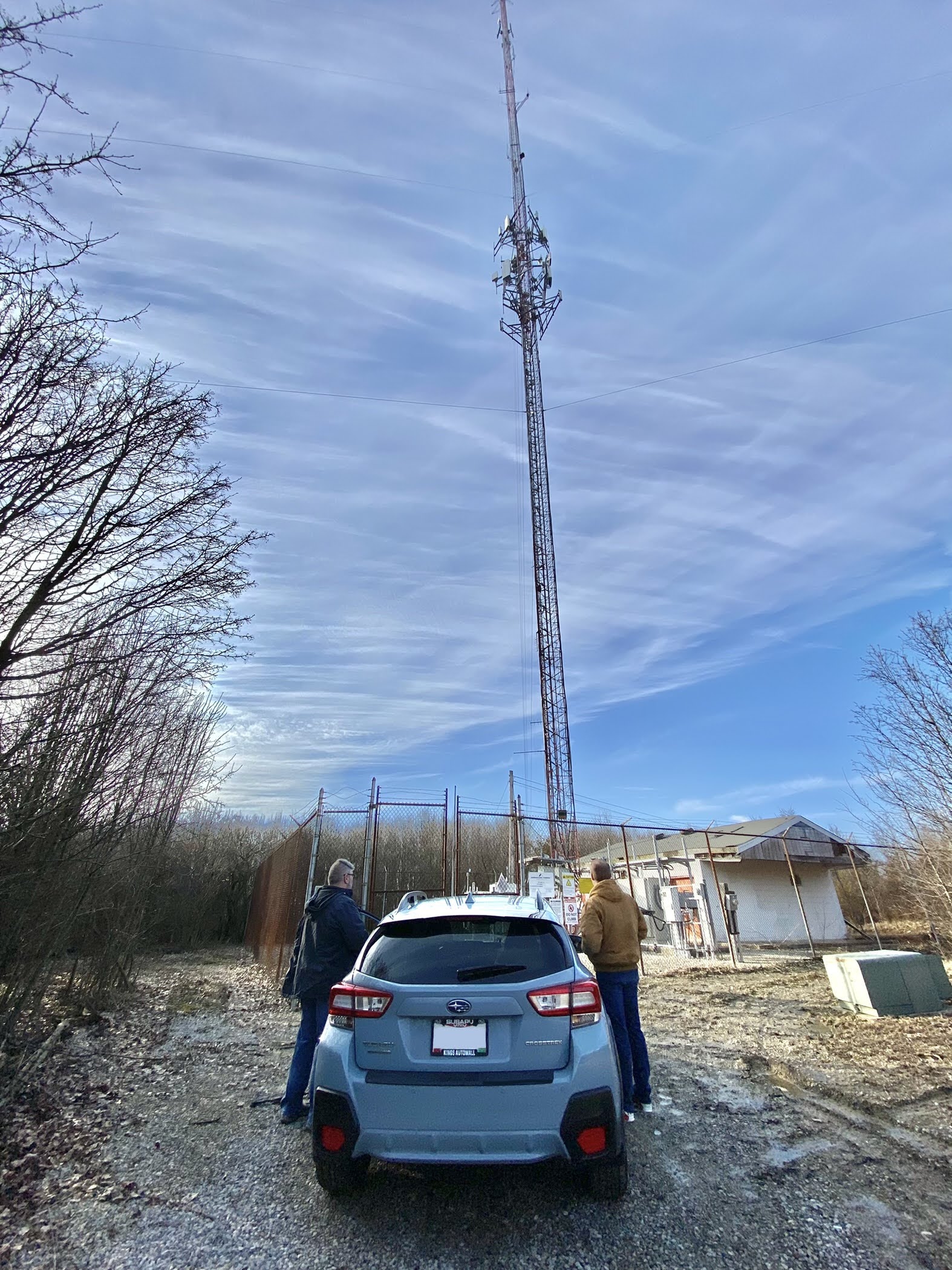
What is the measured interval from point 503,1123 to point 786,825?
65.2ft

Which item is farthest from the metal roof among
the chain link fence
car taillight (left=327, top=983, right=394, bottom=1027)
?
car taillight (left=327, top=983, right=394, bottom=1027)

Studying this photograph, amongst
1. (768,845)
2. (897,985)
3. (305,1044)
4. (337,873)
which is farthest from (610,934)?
(768,845)

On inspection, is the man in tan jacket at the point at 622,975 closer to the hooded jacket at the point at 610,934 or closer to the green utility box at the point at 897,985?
the hooded jacket at the point at 610,934

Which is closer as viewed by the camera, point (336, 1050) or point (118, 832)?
point (336, 1050)

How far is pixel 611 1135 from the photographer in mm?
2838

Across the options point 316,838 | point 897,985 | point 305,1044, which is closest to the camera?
point 305,1044

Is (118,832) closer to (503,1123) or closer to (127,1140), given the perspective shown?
(127,1140)

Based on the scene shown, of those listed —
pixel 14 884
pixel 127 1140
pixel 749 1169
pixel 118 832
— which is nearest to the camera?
pixel 749 1169

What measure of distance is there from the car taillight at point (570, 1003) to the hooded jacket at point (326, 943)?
1.75 metres

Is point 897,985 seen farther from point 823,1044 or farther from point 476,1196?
point 476,1196

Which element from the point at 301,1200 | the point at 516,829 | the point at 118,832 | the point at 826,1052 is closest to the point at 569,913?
the point at 516,829

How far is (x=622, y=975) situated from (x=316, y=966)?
7.12 ft

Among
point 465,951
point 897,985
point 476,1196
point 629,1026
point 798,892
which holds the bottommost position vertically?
point 476,1196

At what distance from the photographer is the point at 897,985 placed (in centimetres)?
680
